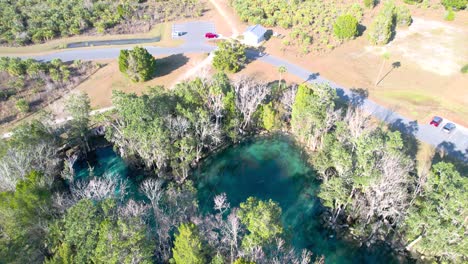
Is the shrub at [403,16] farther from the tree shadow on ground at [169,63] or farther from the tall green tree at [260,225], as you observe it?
the tall green tree at [260,225]

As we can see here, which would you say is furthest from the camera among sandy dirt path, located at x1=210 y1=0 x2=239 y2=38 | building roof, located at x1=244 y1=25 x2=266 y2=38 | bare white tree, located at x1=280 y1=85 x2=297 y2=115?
sandy dirt path, located at x1=210 y1=0 x2=239 y2=38

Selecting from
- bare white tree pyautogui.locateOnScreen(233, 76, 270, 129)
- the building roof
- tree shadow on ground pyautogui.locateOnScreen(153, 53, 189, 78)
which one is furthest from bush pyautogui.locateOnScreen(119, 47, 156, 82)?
the building roof

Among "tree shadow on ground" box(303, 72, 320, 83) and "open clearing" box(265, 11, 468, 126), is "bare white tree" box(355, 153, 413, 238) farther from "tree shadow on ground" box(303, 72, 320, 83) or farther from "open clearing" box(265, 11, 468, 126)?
"tree shadow on ground" box(303, 72, 320, 83)

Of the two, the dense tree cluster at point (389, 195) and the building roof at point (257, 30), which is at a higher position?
the building roof at point (257, 30)

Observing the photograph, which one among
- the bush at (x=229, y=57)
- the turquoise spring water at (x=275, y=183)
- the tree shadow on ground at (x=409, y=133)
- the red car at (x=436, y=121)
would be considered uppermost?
the bush at (x=229, y=57)

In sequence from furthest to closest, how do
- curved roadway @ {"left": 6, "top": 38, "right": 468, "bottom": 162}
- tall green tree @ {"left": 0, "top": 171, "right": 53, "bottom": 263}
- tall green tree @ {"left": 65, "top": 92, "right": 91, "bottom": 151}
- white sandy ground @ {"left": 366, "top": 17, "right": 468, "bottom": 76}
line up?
white sandy ground @ {"left": 366, "top": 17, "right": 468, "bottom": 76} < curved roadway @ {"left": 6, "top": 38, "right": 468, "bottom": 162} < tall green tree @ {"left": 65, "top": 92, "right": 91, "bottom": 151} < tall green tree @ {"left": 0, "top": 171, "right": 53, "bottom": 263}

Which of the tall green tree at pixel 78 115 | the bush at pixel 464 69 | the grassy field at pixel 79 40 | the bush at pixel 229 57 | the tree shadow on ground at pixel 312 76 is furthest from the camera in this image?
the grassy field at pixel 79 40

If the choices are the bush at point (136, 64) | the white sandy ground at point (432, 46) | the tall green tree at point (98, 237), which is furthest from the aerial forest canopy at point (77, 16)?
the tall green tree at point (98, 237)
